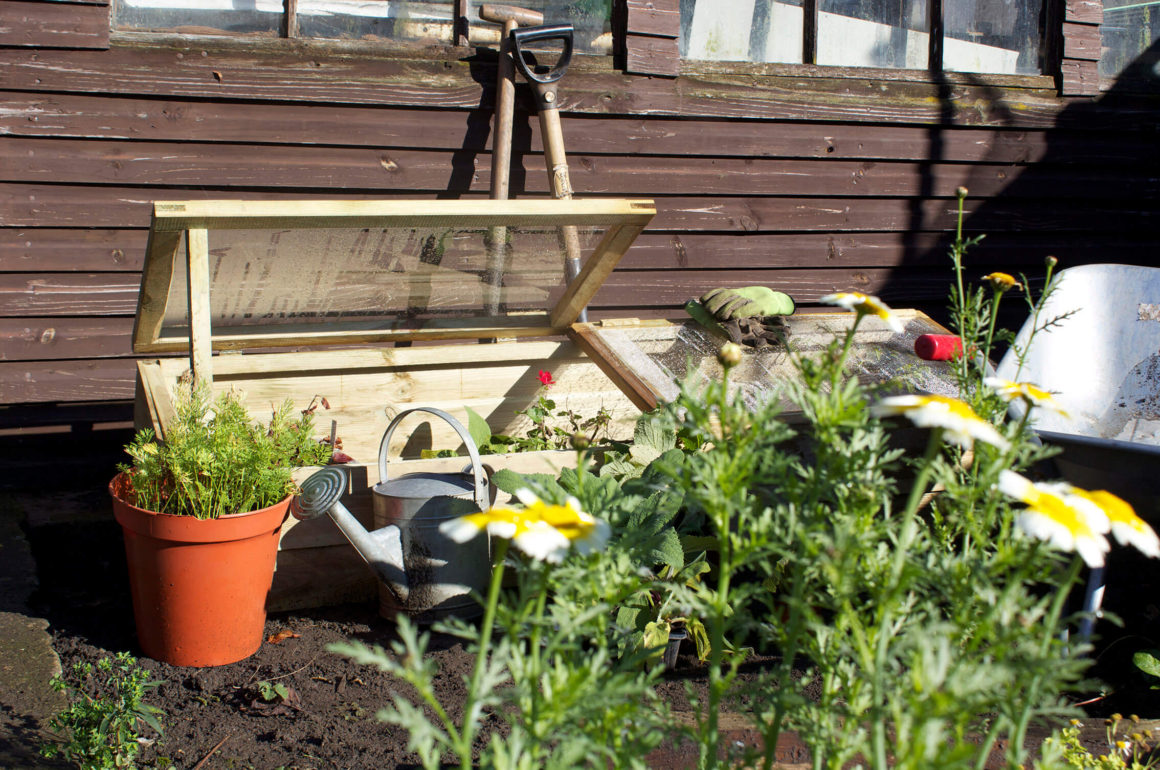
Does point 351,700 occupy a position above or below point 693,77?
below

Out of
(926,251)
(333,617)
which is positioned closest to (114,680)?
(333,617)

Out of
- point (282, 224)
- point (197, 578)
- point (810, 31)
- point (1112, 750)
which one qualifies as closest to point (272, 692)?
point (197, 578)

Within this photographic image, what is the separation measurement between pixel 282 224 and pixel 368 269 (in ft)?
1.53

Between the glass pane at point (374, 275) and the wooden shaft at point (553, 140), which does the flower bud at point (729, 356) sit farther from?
the wooden shaft at point (553, 140)

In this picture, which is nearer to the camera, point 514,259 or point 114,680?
point 114,680

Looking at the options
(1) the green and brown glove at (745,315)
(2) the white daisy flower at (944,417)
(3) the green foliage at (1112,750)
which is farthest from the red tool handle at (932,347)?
(2) the white daisy flower at (944,417)

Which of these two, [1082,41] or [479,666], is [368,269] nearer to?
[479,666]

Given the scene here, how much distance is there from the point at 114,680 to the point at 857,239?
3673 millimetres

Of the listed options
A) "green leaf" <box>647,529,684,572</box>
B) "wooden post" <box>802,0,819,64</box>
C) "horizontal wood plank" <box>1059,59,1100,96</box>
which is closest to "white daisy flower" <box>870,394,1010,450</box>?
"green leaf" <box>647,529,684,572</box>

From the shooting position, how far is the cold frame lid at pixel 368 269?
7.08 feet

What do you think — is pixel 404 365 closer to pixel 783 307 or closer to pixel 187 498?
pixel 187 498

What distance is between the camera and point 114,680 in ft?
5.85

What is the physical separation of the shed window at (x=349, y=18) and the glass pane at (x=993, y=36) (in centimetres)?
179

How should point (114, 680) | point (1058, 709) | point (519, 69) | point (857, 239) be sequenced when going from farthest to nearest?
point (857, 239)
point (519, 69)
point (114, 680)
point (1058, 709)
